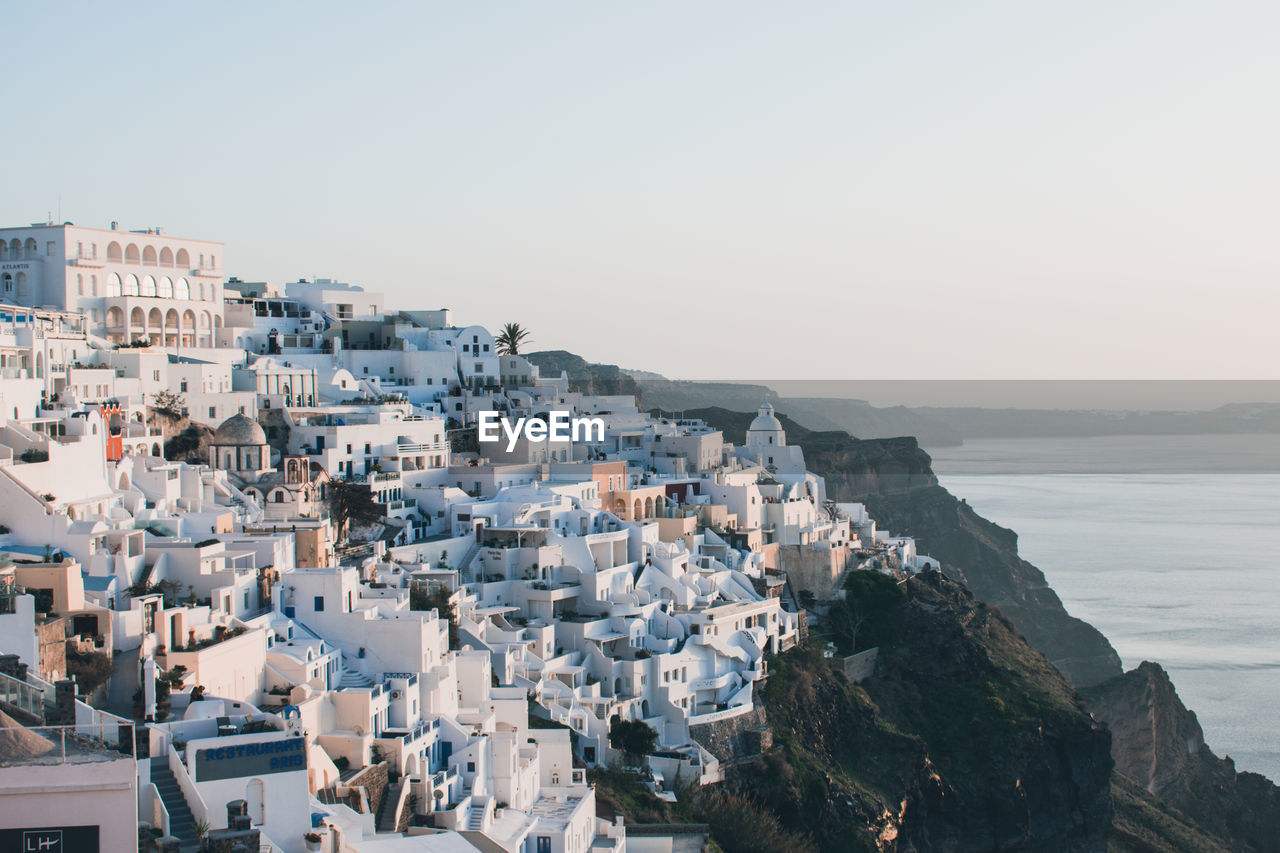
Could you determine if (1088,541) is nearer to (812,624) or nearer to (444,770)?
(812,624)

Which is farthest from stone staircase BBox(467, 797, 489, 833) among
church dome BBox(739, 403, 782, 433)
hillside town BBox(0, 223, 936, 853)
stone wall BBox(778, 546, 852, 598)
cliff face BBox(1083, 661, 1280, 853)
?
cliff face BBox(1083, 661, 1280, 853)

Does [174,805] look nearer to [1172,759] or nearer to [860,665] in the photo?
[860,665]

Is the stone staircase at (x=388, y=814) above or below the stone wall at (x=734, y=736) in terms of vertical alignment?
above

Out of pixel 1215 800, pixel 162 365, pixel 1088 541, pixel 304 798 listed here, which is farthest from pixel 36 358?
pixel 1088 541

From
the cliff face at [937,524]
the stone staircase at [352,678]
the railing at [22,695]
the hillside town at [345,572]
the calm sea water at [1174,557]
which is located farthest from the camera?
the cliff face at [937,524]

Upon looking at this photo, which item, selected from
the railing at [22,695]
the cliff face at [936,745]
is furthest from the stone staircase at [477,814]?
the cliff face at [936,745]

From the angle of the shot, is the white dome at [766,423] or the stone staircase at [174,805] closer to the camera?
the stone staircase at [174,805]

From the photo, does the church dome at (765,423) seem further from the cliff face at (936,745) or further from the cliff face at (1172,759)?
the cliff face at (1172,759)

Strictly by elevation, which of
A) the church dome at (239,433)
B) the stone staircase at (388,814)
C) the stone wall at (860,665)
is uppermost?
the church dome at (239,433)
